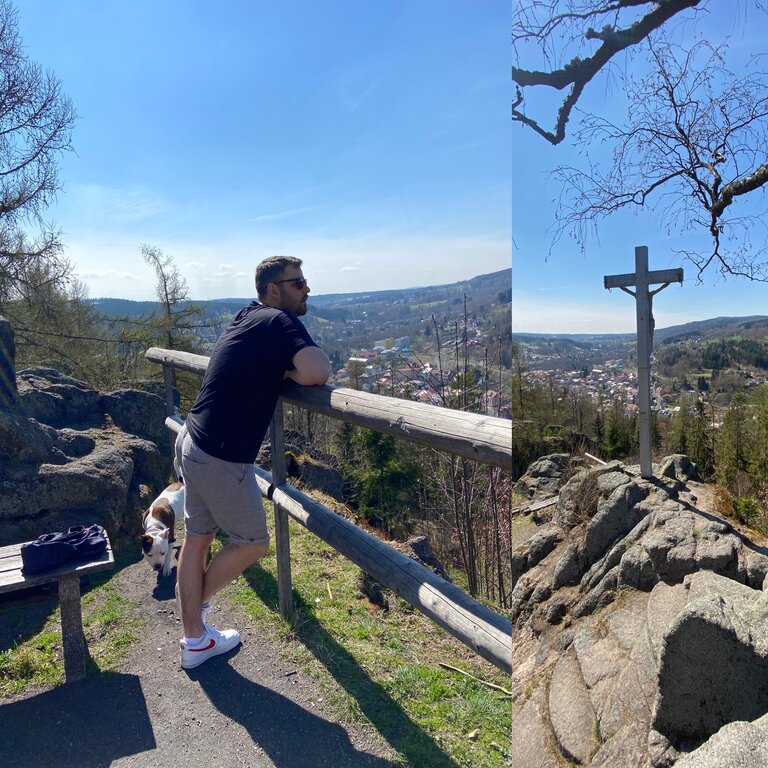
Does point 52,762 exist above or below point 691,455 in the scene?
below

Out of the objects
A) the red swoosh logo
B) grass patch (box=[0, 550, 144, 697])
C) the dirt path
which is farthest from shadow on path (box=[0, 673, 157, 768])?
the red swoosh logo

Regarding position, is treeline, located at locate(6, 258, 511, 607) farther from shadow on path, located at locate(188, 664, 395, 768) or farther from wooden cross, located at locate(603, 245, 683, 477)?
wooden cross, located at locate(603, 245, 683, 477)

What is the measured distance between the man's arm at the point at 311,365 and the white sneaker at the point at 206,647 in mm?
1233

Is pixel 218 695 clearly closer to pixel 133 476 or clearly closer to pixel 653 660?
pixel 653 660

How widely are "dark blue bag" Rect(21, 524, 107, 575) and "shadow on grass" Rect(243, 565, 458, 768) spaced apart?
0.92 metres

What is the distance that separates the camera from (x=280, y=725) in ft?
7.02

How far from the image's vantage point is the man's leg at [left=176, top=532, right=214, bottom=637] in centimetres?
246

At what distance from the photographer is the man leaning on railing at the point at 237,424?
2.22 m

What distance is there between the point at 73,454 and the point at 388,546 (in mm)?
3197

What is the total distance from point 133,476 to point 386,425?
11.7 ft

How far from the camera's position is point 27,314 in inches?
396

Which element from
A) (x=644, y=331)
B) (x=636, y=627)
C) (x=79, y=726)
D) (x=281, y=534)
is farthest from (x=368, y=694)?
(x=644, y=331)

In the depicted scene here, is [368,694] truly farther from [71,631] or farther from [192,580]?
[71,631]

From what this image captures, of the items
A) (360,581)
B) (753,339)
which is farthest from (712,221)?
(360,581)
